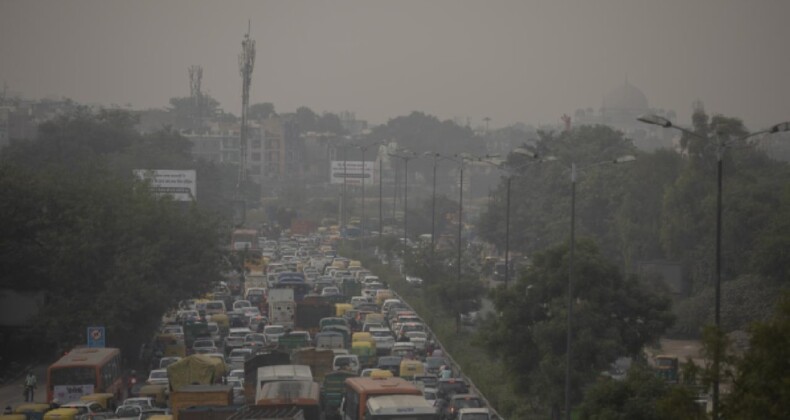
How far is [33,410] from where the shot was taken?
2928cm

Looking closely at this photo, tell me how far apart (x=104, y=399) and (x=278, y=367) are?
11.8 ft

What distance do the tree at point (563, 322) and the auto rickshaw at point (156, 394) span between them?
6.96m

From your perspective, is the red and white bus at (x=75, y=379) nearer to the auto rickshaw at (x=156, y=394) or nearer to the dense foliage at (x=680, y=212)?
the auto rickshaw at (x=156, y=394)

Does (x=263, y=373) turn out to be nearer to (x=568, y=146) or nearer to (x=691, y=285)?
(x=691, y=285)

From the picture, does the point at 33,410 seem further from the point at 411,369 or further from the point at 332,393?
the point at 411,369

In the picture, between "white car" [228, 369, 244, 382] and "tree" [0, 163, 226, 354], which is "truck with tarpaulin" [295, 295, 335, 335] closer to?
"tree" [0, 163, 226, 354]

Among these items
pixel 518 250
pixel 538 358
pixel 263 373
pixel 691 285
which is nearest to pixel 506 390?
pixel 538 358

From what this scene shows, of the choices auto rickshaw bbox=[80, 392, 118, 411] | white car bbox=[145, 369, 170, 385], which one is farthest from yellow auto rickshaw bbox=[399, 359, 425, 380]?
auto rickshaw bbox=[80, 392, 118, 411]

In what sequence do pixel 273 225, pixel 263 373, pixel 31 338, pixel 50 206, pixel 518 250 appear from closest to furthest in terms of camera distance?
1. pixel 263 373
2. pixel 31 338
3. pixel 50 206
4. pixel 518 250
5. pixel 273 225

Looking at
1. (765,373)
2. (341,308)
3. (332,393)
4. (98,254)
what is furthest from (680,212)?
(765,373)

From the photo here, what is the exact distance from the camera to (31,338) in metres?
43.1

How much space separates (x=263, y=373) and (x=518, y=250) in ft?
186

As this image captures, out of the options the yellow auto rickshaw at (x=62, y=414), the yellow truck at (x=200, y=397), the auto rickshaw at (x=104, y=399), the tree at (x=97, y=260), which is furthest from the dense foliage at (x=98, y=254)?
the yellow truck at (x=200, y=397)

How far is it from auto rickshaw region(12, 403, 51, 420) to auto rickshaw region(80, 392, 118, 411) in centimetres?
123
